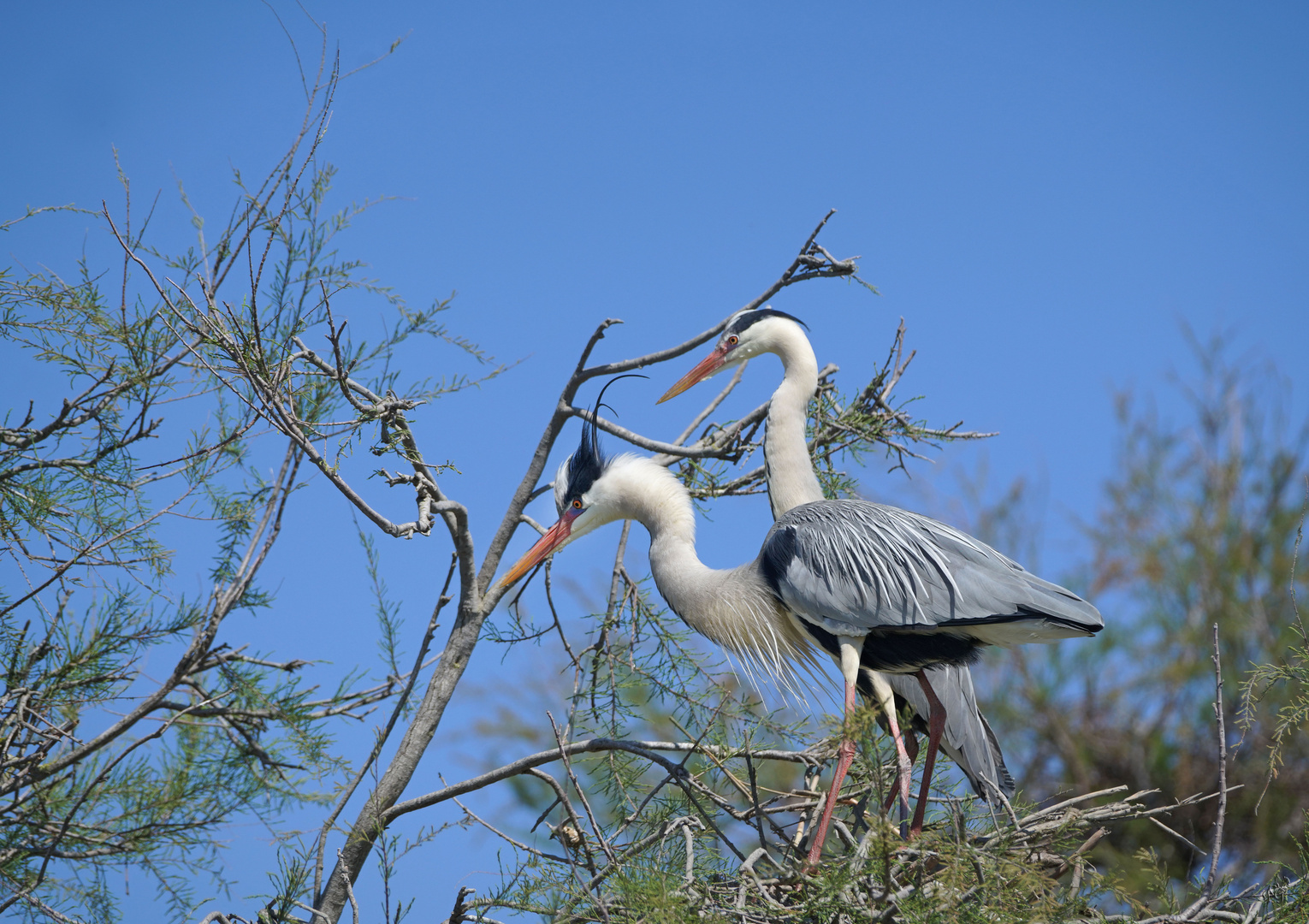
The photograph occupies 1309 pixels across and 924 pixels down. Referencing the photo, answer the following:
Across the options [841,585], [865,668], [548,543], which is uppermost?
[548,543]

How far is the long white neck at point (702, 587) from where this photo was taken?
324 centimetres

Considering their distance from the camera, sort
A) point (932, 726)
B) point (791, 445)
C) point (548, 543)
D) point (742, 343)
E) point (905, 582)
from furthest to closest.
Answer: point (742, 343) < point (548, 543) < point (791, 445) < point (932, 726) < point (905, 582)

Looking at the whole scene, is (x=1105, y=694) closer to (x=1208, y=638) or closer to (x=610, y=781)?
(x=1208, y=638)

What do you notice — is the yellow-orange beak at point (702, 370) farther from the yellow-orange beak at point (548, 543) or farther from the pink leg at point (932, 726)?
the pink leg at point (932, 726)

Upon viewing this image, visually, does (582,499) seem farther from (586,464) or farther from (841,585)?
(841,585)

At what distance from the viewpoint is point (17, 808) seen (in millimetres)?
3084

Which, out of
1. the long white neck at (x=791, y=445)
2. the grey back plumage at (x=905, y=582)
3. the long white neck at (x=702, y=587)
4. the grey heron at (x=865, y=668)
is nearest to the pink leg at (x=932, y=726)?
the grey heron at (x=865, y=668)

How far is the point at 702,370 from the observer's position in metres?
4.00

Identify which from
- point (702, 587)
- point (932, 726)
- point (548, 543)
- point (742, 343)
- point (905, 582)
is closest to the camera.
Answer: point (905, 582)

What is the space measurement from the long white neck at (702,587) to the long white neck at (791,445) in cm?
26

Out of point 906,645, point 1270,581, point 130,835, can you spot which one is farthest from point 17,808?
point 1270,581

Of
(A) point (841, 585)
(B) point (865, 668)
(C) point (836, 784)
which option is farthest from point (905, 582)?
(C) point (836, 784)

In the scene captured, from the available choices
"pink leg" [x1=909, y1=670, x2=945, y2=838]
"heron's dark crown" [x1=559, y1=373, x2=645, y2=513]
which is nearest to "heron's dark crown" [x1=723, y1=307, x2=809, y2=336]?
"heron's dark crown" [x1=559, y1=373, x2=645, y2=513]

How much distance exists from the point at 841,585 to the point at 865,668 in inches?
15.1
